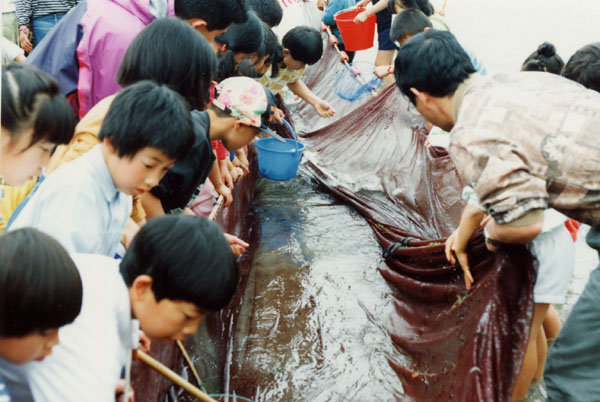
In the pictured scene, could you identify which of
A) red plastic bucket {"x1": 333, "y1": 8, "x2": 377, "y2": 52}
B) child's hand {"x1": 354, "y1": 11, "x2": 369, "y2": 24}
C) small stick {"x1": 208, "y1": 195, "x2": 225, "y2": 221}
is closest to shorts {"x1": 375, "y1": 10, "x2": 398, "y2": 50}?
red plastic bucket {"x1": 333, "y1": 8, "x2": 377, "y2": 52}

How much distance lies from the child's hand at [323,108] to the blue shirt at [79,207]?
326 cm

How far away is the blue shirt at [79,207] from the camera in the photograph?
1606 mm

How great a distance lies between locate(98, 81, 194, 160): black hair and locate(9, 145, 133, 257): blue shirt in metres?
0.11

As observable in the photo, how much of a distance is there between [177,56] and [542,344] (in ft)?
7.16

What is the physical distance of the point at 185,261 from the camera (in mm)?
1438

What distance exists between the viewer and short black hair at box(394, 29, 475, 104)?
6.50 feet

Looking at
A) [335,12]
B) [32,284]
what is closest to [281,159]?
[32,284]

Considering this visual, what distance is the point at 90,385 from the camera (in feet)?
3.95

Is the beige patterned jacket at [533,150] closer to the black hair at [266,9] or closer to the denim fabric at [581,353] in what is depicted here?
the denim fabric at [581,353]

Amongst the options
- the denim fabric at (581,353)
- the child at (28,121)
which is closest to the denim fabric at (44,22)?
the child at (28,121)

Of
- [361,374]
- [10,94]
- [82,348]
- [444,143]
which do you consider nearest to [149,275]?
[82,348]

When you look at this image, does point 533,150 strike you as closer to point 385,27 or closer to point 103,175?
point 103,175

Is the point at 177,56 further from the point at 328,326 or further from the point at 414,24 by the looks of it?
the point at 414,24

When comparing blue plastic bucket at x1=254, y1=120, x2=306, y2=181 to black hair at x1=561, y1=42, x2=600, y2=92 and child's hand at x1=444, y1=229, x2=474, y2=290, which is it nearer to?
child's hand at x1=444, y1=229, x2=474, y2=290
